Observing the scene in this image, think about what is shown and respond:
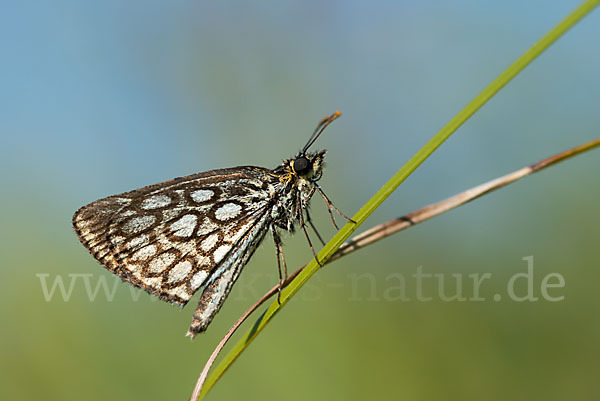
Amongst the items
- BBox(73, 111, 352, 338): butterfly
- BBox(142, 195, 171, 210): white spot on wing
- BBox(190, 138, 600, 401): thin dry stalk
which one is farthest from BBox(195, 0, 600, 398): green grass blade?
BBox(142, 195, 171, 210): white spot on wing

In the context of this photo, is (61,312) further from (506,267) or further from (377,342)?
(506,267)

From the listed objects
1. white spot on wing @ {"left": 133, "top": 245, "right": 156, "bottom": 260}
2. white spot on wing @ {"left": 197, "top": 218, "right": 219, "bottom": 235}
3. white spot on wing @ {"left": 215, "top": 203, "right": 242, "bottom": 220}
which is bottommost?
white spot on wing @ {"left": 133, "top": 245, "right": 156, "bottom": 260}

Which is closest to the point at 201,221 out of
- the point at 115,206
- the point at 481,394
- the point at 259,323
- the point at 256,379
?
the point at 115,206

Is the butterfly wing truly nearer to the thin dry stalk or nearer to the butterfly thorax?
the butterfly thorax

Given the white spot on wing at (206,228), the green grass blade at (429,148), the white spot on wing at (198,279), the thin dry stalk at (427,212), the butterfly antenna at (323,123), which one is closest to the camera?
the green grass blade at (429,148)

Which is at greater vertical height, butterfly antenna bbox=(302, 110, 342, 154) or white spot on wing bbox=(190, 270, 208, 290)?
butterfly antenna bbox=(302, 110, 342, 154)

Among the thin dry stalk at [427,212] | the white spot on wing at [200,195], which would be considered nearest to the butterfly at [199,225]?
the white spot on wing at [200,195]

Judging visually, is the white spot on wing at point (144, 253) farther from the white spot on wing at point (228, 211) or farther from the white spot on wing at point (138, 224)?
the white spot on wing at point (228, 211)
